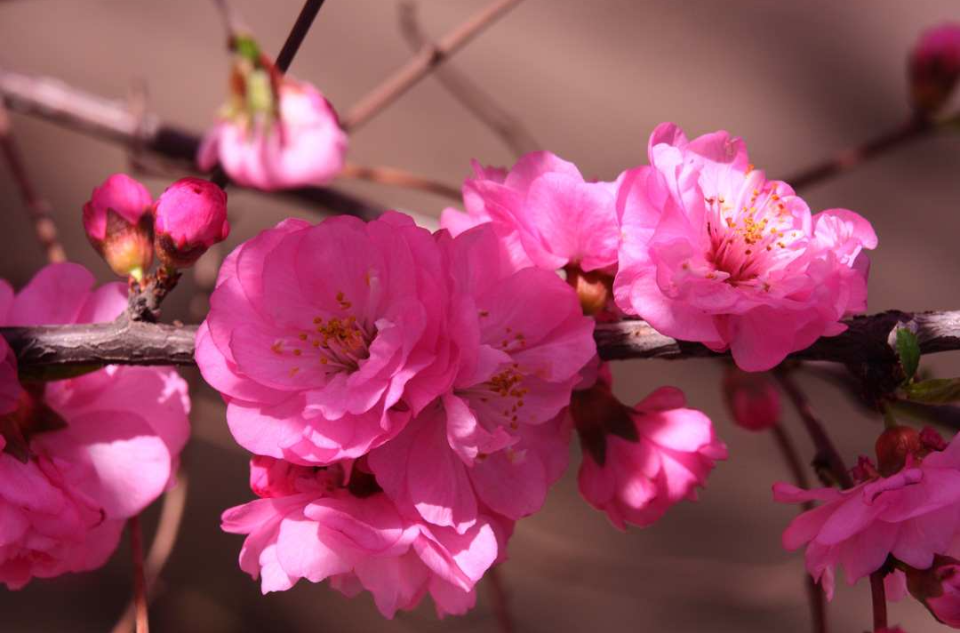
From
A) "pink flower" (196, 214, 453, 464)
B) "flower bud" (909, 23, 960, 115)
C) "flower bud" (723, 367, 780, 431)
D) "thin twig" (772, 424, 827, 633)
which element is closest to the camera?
"pink flower" (196, 214, 453, 464)

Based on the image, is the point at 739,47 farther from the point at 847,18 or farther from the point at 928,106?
the point at 928,106

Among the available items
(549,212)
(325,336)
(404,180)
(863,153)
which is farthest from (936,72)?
(325,336)

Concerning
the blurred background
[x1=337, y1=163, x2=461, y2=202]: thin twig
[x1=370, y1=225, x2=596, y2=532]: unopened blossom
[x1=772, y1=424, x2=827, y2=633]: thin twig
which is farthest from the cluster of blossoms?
the blurred background

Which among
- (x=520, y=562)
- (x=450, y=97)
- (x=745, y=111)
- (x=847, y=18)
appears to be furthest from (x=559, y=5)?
(x=520, y=562)

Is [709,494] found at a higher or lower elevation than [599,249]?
lower

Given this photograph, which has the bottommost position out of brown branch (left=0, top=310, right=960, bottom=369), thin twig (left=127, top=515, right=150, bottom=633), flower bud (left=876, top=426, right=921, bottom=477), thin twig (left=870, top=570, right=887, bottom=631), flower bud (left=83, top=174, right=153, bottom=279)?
thin twig (left=127, top=515, right=150, bottom=633)

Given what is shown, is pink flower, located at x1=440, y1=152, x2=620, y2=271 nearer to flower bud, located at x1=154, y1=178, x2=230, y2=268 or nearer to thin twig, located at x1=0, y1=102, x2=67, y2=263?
flower bud, located at x1=154, y1=178, x2=230, y2=268
